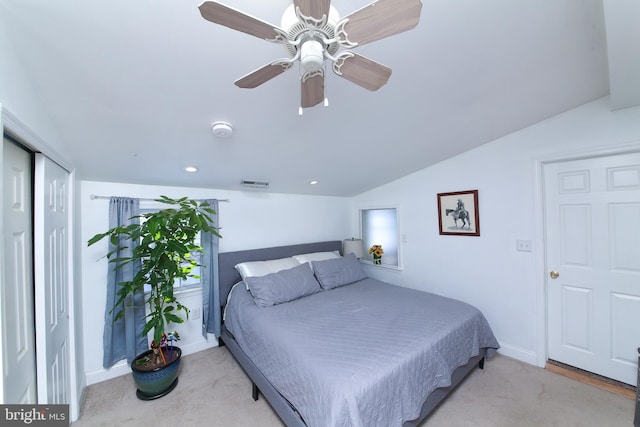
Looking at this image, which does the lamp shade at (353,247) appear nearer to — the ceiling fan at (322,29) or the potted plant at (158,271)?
the potted plant at (158,271)

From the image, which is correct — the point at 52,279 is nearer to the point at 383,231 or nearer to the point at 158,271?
the point at 158,271

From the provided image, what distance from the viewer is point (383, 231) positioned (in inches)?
154

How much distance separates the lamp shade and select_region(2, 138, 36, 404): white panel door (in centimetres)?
337

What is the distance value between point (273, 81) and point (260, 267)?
2022mm

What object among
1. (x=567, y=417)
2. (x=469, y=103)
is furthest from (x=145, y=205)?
(x=567, y=417)

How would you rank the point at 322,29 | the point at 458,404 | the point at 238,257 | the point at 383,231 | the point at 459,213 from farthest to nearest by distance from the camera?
the point at 383,231
the point at 238,257
the point at 459,213
the point at 458,404
the point at 322,29

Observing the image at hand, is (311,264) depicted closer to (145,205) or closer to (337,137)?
(337,137)

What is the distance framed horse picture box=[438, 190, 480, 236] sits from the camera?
9.14 ft

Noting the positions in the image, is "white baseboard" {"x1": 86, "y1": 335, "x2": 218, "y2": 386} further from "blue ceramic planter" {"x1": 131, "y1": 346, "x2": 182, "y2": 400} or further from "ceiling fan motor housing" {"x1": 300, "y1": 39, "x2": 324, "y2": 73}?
"ceiling fan motor housing" {"x1": 300, "y1": 39, "x2": 324, "y2": 73}

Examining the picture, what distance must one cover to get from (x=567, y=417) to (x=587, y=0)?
8.70ft

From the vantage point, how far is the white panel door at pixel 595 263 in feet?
6.71

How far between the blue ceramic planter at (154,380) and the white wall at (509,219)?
9.72 ft

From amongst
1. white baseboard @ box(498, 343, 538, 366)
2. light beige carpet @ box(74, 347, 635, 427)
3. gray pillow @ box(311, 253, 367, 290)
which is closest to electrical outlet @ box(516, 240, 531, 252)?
white baseboard @ box(498, 343, 538, 366)

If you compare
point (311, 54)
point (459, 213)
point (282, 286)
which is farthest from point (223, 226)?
point (459, 213)
